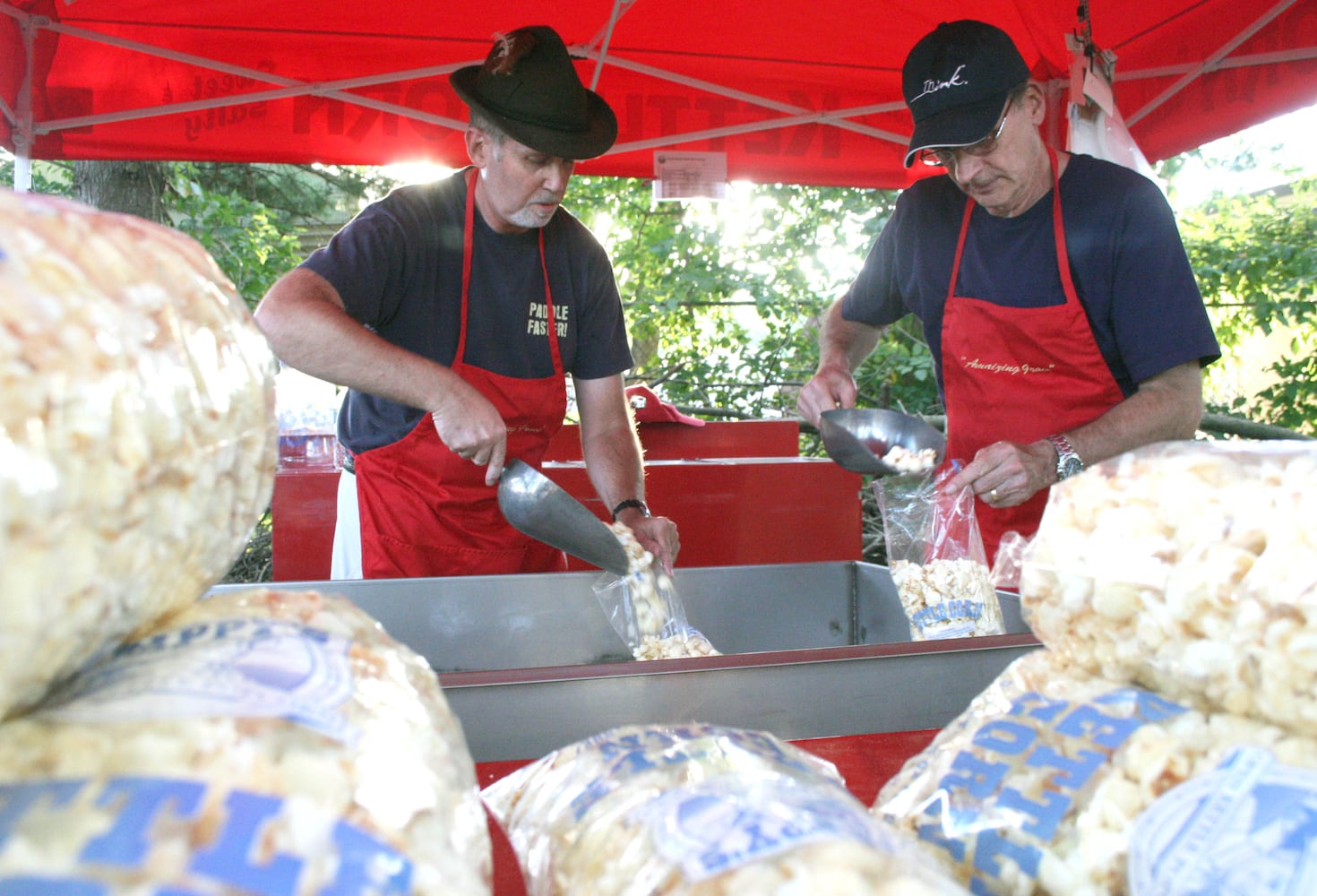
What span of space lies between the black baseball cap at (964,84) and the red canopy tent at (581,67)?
→ 776mm

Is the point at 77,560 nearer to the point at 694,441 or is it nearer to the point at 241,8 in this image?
the point at 241,8

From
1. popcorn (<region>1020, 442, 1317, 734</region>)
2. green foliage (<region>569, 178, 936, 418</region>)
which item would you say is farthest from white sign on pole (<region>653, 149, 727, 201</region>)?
green foliage (<region>569, 178, 936, 418</region>)

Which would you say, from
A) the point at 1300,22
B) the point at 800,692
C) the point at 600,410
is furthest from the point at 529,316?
the point at 1300,22

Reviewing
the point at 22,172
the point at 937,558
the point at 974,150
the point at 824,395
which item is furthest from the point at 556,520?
the point at 22,172

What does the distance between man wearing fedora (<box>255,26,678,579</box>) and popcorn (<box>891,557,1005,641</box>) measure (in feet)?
1.40

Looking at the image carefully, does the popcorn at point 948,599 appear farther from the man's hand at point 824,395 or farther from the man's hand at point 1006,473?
the man's hand at point 824,395

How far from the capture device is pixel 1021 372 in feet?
6.92

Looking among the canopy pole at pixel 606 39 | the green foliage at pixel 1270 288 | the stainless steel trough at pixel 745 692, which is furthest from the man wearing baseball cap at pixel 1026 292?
the green foliage at pixel 1270 288

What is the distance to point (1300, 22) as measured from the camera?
258 centimetres

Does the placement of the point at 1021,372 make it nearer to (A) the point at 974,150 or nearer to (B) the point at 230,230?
(A) the point at 974,150

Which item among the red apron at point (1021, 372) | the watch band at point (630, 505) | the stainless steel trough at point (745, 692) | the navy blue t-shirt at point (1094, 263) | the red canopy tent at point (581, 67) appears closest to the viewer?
the stainless steel trough at point (745, 692)

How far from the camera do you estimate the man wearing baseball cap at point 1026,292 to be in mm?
1867

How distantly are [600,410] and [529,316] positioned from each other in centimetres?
29

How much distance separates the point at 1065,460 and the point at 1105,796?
1.44 m
